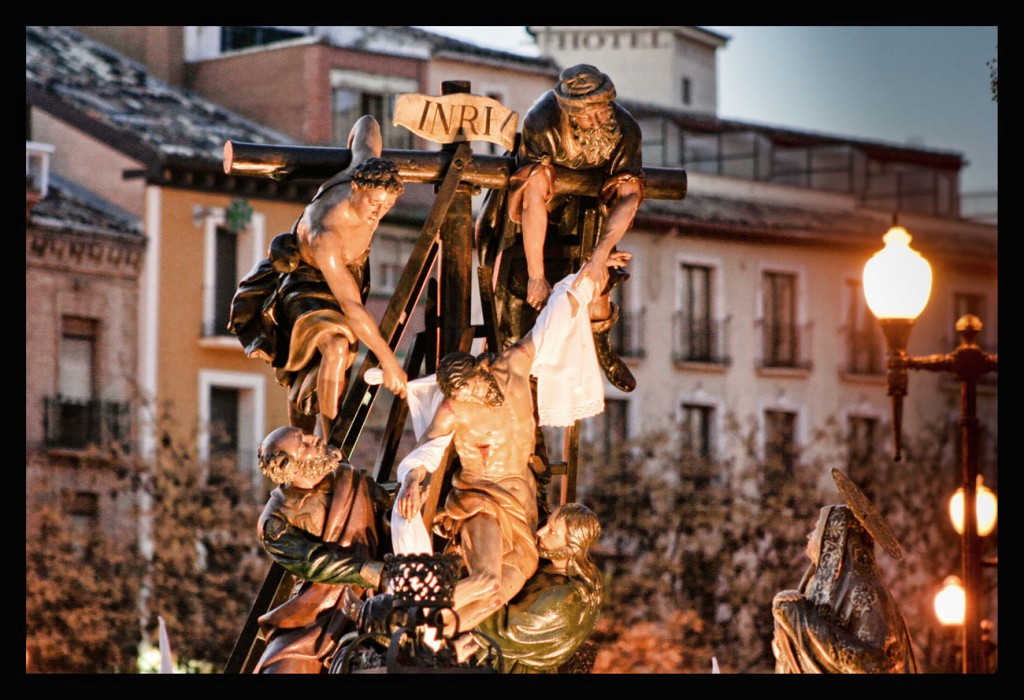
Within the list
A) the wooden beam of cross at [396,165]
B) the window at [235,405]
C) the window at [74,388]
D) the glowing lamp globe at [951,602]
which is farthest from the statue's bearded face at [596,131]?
the window at [235,405]

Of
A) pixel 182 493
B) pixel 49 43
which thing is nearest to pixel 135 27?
pixel 49 43

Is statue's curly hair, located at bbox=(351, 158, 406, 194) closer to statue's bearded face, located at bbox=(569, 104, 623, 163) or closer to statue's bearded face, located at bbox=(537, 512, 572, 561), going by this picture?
statue's bearded face, located at bbox=(569, 104, 623, 163)

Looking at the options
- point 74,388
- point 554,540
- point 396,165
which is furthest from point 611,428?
point 554,540

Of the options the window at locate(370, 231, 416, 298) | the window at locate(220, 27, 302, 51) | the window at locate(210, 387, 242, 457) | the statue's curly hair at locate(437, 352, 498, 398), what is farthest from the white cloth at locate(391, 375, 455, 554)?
the window at locate(220, 27, 302, 51)

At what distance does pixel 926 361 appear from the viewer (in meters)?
14.9

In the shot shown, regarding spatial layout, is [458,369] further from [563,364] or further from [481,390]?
[563,364]

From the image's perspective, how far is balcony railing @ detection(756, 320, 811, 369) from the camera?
42156 millimetres

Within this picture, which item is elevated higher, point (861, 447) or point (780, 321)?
point (780, 321)

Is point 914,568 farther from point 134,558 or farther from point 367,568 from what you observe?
point 367,568

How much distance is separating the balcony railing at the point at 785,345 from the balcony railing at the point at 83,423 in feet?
36.0

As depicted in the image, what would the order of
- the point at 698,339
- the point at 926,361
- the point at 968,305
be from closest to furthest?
the point at 926,361
the point at 698,339
the point at 968,305

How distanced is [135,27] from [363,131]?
2889 centimetres

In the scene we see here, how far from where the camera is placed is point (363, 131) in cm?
1273

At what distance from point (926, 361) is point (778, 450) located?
2459 cm
